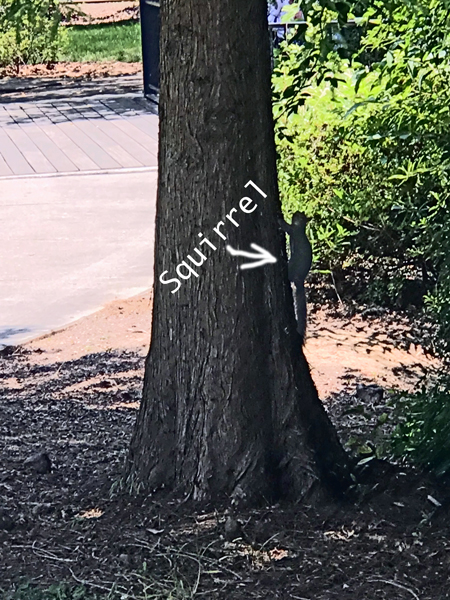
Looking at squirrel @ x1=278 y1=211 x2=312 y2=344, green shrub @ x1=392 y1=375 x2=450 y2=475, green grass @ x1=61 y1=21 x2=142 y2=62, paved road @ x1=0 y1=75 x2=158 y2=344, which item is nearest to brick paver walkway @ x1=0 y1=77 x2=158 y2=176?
paved road @ x1=0 y1=75 x2=158 y2=344

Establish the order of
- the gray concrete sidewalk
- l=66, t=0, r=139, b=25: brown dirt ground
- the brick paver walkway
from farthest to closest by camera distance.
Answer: l=66, t=0, r=139, b=25: brown dirt ground, the brick paver walkway, the gray concrete sidewalk

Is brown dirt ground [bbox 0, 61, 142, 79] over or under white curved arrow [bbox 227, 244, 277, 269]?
over

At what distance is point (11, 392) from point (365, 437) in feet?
7.39

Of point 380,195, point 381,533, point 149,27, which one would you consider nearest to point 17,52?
point 149,27

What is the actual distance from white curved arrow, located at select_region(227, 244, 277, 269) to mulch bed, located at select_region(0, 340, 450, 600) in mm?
893

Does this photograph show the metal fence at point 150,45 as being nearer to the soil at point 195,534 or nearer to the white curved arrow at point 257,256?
the soil at point 195,534

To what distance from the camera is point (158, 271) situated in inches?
152

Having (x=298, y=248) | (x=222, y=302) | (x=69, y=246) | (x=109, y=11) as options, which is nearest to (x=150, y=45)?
(x=69, y=246)

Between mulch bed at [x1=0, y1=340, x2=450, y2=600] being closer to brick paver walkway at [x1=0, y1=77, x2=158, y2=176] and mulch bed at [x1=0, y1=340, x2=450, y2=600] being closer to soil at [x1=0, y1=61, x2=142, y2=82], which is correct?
brick paver walkway at [x1=0, y1=77, x2=158, y2=176]

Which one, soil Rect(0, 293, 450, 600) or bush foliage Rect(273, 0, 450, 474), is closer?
soil Rect(0, 293, 450, 600)

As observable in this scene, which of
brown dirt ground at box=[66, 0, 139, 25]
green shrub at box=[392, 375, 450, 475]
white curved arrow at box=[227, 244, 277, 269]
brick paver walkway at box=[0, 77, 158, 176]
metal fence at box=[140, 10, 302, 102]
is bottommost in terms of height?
green shrub at box=[392, 375, 450, 475]

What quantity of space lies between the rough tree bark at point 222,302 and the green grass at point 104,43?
20.2 m

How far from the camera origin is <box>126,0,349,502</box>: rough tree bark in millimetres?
3684

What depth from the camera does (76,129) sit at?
49.5ft
